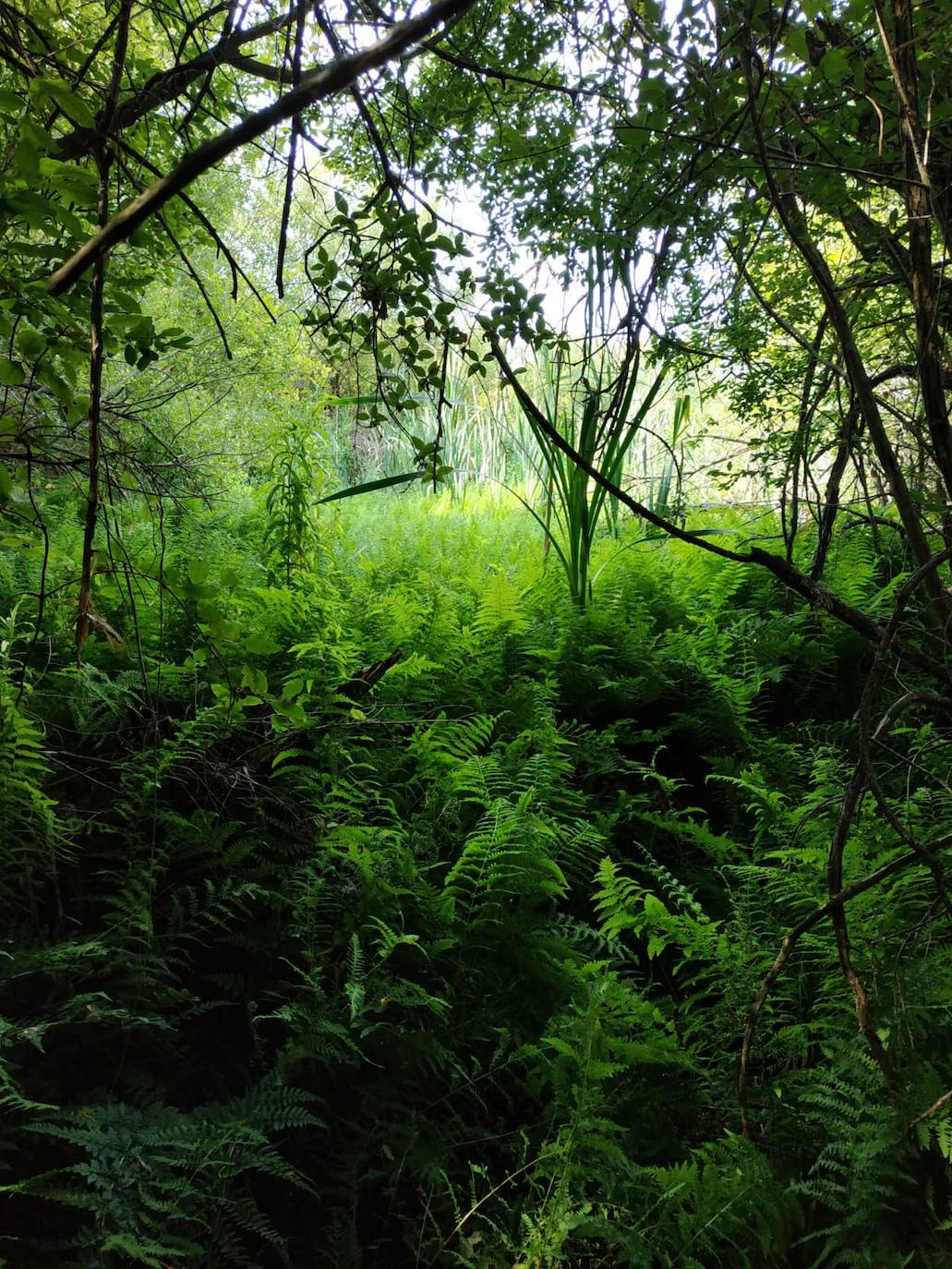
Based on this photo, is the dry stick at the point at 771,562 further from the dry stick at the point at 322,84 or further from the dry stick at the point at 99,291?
the dry stick at the point at 322,84

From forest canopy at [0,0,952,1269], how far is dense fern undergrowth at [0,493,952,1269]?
14mm

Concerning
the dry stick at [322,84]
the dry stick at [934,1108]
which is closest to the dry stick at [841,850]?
the dry stick at [934,1108]

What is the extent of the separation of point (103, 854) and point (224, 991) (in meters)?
0.43

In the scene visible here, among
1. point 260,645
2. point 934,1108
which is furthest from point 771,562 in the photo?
point 934,1108

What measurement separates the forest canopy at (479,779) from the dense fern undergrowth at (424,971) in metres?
0.01

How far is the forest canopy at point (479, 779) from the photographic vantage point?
1.33 meters

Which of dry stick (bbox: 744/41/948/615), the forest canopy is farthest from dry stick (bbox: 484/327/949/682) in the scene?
dry stick (bbox: 744/41/948/615)

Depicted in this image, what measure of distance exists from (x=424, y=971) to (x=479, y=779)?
21.5 inches

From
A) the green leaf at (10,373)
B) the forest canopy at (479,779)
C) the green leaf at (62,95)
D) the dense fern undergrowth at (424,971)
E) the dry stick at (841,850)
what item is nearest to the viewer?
the green leaf at (62,95)

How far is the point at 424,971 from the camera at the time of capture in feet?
6.32

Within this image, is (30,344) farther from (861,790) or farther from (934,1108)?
(934,1108)

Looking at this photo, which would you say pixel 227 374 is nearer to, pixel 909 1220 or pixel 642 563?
pixel 642 563

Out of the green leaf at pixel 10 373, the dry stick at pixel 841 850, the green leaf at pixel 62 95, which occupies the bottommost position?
the dry stick at pixel 841 850

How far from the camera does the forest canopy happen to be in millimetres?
1328
